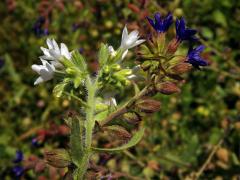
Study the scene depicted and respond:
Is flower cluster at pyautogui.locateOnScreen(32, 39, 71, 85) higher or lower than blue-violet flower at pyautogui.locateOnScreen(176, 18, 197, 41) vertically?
lower

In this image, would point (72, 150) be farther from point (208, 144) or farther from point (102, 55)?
point (208, 144)

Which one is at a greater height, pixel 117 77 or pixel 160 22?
pixel 160 22

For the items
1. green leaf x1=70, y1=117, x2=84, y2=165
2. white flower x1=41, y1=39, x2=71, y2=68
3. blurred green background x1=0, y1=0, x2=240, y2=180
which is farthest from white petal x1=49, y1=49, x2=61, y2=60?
blurred green background x1=0, y1=0, x2=240, y2=180

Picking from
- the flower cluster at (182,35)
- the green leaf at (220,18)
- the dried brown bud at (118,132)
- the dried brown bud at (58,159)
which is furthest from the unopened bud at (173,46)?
the green leaf at (220,18)

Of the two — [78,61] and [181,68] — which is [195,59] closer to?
[181,68]

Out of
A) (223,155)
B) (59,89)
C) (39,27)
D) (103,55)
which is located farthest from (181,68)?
(39,27)

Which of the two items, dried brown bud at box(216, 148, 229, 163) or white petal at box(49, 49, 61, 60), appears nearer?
white petal at box(49, 49, 61, 60)

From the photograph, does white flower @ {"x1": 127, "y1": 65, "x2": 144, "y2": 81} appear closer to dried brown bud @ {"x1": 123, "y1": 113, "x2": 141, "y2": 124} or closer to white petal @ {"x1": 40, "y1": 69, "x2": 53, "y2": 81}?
dried brown bud @ {"x1": 123, "y1": 113, "x2": 141, "y2": 124}

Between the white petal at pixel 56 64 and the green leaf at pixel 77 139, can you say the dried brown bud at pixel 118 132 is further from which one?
the white petal at pixel 56 64

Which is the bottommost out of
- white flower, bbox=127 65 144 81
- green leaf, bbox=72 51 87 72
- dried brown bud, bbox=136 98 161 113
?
dried brown bud, bbox=136 98 161 113
